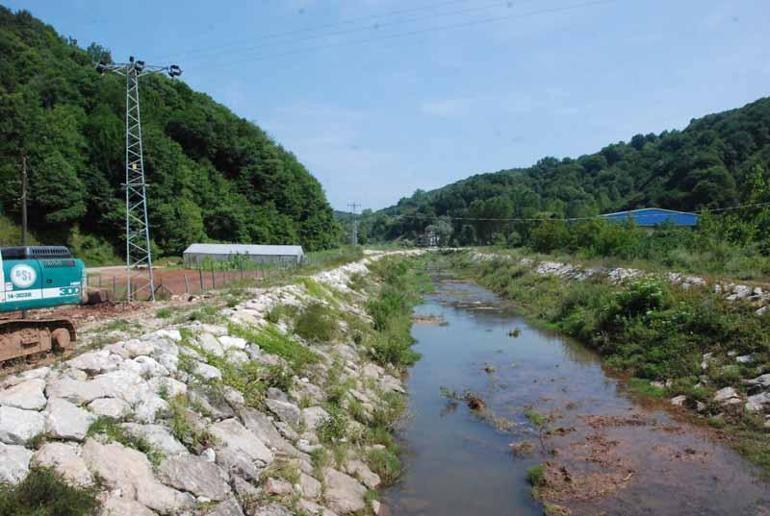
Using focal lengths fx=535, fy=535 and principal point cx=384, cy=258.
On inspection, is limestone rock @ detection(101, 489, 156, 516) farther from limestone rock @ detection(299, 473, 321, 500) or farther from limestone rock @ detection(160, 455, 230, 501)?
limestone rock @ detection(299, 473, 321, 500)

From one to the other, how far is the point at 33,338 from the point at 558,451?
34.0ft

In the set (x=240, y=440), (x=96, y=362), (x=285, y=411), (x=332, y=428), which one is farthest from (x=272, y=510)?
(x=96, y=362)

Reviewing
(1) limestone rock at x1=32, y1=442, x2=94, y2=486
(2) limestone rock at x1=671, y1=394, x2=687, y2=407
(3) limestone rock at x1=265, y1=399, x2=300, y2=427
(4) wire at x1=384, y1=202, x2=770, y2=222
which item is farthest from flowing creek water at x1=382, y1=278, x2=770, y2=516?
(4) wire at x1=384, y1=202, x2=770, y2=222

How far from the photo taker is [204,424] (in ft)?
26.7

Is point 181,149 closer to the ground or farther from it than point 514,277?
farther from it

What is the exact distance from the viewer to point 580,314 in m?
23.3

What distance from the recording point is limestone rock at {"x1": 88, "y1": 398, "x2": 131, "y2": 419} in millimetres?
7004

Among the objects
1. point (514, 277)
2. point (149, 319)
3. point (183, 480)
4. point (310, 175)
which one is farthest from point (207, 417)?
point (310, 175)

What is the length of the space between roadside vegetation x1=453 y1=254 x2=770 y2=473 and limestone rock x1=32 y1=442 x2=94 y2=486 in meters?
11.3

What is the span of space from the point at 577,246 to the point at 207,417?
154 feet

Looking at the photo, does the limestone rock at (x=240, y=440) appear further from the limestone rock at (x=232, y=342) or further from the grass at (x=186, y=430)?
the limestone rock at (x=232, y=342)

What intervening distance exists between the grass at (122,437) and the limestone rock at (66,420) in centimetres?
11

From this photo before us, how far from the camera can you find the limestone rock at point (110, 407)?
700 cm

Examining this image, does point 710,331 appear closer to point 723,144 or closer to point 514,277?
point 514,277
